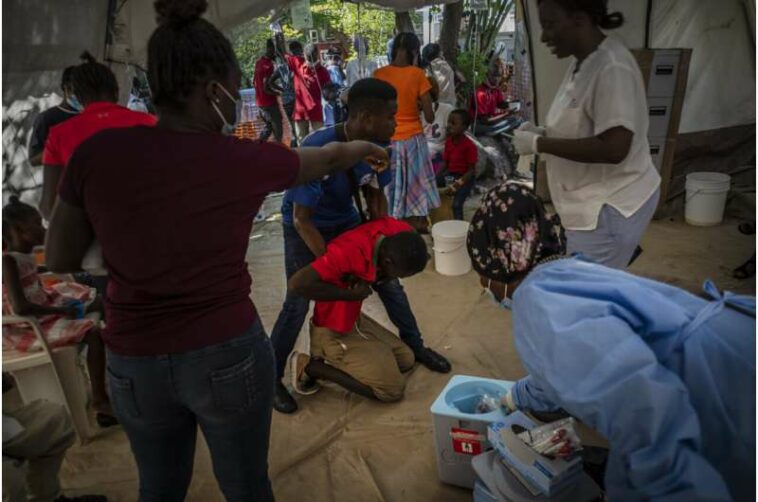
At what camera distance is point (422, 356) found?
2.80 metres

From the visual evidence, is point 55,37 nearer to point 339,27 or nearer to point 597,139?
point 597,139

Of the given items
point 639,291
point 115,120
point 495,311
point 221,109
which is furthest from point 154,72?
point 495,311

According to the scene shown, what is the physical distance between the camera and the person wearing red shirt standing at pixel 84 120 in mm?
2215

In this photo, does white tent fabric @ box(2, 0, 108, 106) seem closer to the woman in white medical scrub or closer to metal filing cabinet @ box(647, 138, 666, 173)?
the woman in white medical scrub

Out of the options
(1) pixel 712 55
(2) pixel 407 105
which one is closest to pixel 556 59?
(1) pixel 712 55

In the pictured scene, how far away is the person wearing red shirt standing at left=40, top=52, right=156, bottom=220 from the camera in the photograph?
2215mm

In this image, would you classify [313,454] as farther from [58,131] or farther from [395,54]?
[395,54]

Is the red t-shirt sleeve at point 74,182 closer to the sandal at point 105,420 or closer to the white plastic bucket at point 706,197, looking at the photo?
the sandal at point 105,420

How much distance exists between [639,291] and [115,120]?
2.12 meters

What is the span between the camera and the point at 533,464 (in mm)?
1521

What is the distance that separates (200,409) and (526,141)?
55.4 inches

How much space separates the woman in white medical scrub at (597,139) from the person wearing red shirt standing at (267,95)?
5.30 metres

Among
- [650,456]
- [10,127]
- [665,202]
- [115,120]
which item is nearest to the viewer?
[650,456]

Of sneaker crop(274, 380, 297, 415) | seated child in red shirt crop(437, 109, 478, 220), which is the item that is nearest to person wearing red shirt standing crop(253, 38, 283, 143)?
seated child in red shirt crop(437, 109, 478, 220)
